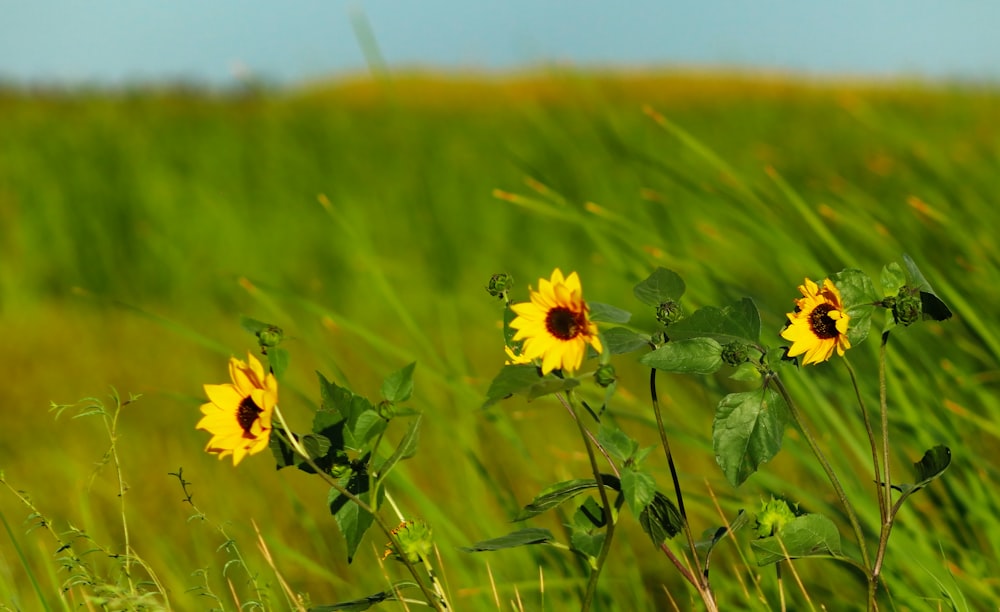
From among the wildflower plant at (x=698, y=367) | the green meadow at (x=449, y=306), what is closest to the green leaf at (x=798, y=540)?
the wildflower plant at (x=698, y=367)

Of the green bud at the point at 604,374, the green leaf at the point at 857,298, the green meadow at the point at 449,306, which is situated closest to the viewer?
the green bud at the point at 604,374

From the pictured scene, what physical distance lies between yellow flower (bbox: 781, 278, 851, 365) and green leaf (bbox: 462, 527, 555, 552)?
0.22 metres

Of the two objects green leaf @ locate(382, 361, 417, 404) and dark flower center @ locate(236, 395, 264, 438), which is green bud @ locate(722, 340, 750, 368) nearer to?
green leaf @ locate(382, 361, 417, 404)

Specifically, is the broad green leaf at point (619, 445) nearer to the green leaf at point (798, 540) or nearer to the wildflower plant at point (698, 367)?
the wildflower plant at point (698, 367)

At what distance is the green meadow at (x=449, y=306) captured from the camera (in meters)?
1.25

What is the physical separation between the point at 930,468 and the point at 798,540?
136mm

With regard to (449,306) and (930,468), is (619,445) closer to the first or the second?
(930,468)

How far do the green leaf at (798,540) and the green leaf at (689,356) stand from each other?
0.48 feet

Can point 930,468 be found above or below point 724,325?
below

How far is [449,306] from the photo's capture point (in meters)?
1.67

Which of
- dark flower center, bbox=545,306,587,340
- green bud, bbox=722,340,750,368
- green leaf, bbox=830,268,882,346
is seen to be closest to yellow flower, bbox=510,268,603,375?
dark flower center, bbox=545,306,587,340

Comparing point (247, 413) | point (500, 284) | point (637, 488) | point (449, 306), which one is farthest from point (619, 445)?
point (449, 306)

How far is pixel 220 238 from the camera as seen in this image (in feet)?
12.9

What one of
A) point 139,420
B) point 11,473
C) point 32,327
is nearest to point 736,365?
point 11,473
